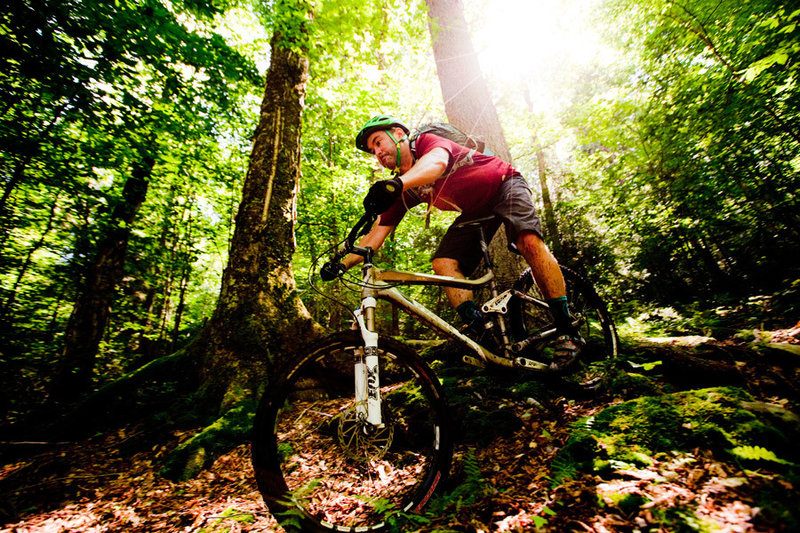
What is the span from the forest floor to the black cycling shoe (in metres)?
0.39

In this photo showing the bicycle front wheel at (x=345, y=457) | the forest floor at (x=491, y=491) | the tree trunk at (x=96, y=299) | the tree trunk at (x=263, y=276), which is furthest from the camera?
the tree trunk at (x=96, y=299)

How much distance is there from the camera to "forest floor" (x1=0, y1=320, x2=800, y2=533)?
1.31 m

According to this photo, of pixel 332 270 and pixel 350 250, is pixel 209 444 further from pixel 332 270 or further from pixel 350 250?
pixel 350 250

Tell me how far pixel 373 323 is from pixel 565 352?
6.30ft

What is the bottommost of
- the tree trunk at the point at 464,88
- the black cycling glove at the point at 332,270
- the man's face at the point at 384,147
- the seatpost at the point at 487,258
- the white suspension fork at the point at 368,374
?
the white suspension fork at the point at 368,374

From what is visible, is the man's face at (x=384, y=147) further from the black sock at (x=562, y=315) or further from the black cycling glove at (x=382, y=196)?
the black sock at (x=562, y=315)

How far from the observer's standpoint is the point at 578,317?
324 cm

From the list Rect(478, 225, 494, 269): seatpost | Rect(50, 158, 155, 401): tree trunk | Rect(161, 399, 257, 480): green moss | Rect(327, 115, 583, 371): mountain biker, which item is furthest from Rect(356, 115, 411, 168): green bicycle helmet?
Rect(50, 158, 155, 401): tree trunk

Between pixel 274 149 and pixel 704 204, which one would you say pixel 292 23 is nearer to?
pixel 274 149

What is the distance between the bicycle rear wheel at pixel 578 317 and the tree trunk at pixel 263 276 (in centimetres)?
272

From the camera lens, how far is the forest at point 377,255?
1.83 m

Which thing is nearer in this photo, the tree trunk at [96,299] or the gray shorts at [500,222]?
the gray shorts at [500,222]

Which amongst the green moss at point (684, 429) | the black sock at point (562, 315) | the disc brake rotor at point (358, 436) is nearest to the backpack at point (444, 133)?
the black sock at point (562, 315)

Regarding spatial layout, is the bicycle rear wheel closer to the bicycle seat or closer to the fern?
the bicycle seat
